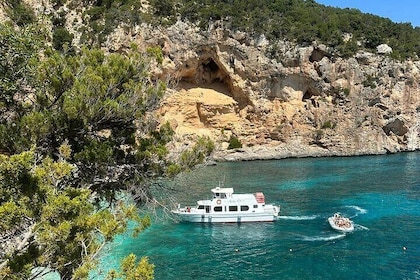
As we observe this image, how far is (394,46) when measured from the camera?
64.1 metres

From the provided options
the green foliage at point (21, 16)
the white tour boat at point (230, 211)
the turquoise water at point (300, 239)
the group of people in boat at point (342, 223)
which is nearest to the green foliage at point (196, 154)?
the turquoise water at point (300, 239)

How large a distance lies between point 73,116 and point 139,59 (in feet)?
8.07

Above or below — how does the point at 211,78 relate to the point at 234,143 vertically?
above

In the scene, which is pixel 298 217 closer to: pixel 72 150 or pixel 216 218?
pixel 216 218

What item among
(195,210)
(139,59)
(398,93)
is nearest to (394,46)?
(398,93)

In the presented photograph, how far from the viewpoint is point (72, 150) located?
28.5ft

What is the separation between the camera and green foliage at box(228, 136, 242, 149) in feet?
200

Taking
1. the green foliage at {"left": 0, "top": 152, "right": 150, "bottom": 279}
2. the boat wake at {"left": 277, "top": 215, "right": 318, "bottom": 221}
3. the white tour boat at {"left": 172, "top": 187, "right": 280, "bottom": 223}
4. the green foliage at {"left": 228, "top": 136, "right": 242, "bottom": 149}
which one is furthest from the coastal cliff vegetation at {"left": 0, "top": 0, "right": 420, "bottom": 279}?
the green foliage at {"left": 228, "top": 136, "right": 242, "bottom": 149}

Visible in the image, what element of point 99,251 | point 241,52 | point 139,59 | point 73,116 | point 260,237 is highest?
point 241,52

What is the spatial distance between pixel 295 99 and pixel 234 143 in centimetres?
1193

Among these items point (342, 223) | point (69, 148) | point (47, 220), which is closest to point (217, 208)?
point (342, 223)

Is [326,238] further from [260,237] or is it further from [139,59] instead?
[139,59]

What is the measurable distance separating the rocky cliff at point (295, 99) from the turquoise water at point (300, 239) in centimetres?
2455

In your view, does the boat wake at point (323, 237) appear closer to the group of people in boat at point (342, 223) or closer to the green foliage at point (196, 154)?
the group of people in boat at point (342, 223)
